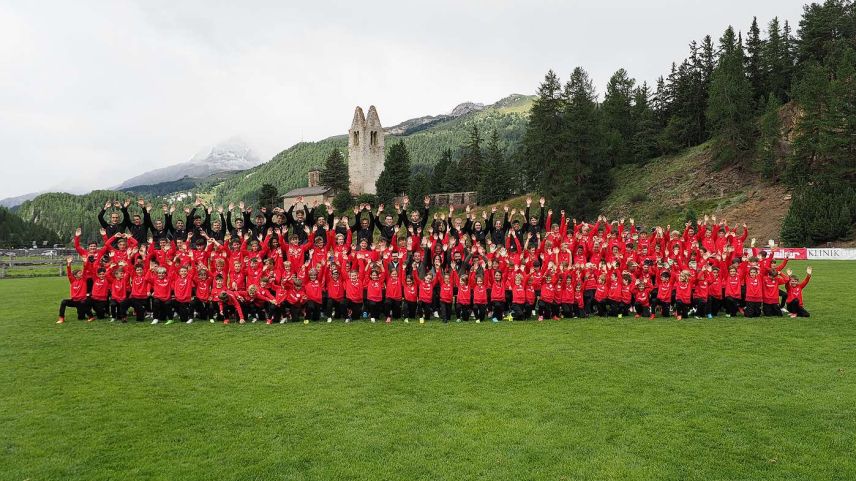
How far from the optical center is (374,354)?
11.2 m

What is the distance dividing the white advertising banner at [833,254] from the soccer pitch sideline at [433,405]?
29.1 m

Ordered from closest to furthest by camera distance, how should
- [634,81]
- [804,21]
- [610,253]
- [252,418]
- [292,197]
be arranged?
[252,418] < [610,253] < [804,21] < [634,81] < [292,197]

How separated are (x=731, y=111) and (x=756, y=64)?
18.5 metres

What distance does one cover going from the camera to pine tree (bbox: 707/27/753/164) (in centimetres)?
5559

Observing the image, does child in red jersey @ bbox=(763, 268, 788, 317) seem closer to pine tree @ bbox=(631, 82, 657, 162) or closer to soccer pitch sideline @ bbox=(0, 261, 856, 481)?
soccer pitch sideline @ bbox=(0, 261, 856, 481)

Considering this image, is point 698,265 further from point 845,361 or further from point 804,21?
point 804,21

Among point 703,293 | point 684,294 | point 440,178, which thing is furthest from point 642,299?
point 440,178

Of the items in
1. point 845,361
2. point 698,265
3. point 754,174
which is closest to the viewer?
point 845,361

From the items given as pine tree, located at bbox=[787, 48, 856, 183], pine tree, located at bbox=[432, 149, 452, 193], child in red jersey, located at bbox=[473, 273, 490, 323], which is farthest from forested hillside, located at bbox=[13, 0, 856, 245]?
child in red jersey, located at bbox=[473, 273, 490, 323]

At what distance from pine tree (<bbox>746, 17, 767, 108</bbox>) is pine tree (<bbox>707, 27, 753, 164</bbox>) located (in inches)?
318

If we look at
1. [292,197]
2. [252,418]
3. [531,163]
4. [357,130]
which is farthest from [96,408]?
[292,197]

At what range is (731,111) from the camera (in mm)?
55406

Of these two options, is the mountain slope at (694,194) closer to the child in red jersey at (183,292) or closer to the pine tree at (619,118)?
the pine tree at (619,118)

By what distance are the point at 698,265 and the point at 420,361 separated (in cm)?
973
